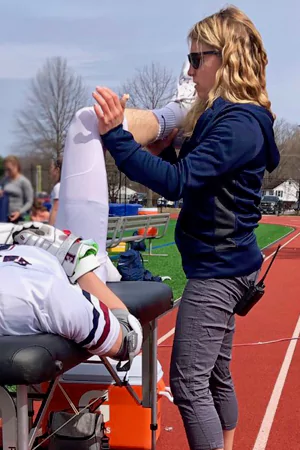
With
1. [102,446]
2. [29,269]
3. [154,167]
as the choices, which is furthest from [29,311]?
[102,446]

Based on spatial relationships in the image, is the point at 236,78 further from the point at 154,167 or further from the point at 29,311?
the point at 29,311

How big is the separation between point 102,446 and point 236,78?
1.51 meters

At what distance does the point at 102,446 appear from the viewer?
95.2 inches

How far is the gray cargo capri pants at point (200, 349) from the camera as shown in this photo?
204cm

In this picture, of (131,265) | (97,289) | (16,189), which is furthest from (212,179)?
(131,265)

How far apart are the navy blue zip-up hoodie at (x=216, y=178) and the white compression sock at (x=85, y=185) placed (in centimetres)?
21

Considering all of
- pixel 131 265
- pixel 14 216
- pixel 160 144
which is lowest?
pixel 131 265

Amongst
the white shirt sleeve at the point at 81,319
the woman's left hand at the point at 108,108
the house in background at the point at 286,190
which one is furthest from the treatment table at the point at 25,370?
the house in background at the point at 286,190

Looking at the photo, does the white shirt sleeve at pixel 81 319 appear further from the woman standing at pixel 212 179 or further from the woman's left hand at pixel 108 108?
the woman's left hand at pixel 108 108

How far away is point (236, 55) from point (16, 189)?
997mm

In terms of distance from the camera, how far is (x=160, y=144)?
2.43 m

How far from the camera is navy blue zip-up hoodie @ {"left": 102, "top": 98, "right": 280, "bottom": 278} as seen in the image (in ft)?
6.19

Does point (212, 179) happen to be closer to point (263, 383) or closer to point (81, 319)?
point (81, 319)

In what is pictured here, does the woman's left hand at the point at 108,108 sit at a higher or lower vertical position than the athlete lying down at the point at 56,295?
higher
